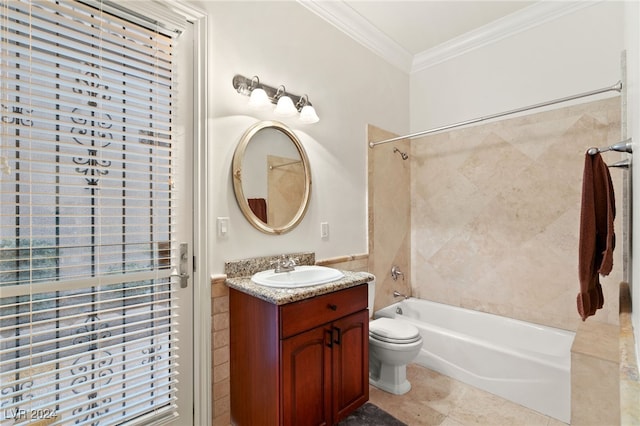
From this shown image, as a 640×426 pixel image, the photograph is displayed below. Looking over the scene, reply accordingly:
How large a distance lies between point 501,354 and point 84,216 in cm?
262

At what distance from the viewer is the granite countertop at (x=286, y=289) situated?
1418 millimetres

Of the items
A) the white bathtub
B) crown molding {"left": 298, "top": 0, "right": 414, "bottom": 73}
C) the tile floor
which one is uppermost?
crown molding {"left": 298, "top": 0, "right": 414, "bottom": 73}

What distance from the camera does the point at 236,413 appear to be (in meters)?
1.67

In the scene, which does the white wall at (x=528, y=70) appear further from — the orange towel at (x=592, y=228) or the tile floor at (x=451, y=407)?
the tile floor at (x=451, y=407)

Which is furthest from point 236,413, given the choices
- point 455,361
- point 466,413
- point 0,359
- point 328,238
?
point 455,361

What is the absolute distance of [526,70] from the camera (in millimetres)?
2553

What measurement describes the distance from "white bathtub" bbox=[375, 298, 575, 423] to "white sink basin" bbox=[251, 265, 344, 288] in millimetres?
1033

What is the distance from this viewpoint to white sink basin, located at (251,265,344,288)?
1579 millimetres

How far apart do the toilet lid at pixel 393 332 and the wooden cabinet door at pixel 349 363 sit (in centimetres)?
32

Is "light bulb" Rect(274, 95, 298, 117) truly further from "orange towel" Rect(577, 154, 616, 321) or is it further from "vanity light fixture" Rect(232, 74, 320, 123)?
"orange towel" Rect(577, 154, 616, 321)

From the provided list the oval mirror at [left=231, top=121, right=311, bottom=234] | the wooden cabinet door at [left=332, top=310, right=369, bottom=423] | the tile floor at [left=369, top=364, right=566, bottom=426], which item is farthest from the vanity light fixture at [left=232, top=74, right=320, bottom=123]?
the tile floor at [left=369, top=364, right=566, bottom=426]

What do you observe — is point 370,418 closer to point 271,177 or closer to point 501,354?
point 501,354

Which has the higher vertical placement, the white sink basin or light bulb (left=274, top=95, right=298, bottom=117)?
light bulb (left=274, top=95, right=298, bottom=117)

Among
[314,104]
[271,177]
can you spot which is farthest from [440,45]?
[271,177]
